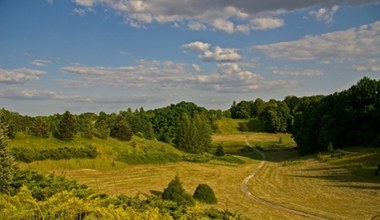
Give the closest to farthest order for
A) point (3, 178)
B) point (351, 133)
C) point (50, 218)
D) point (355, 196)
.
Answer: point (50, 218)
point (3, 178)
point (355, 196)
point (351, 133)

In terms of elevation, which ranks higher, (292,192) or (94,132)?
(94,132)

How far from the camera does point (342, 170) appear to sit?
4566 centimetres

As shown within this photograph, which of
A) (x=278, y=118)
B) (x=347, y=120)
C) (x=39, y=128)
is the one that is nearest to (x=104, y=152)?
(x=39, y=128)

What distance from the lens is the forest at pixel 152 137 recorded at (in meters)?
8.68

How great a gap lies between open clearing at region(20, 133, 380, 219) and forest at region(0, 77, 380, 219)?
2824 millimetres

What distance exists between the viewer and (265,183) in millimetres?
41219

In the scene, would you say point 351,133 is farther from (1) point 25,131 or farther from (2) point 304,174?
(1) point 25,131

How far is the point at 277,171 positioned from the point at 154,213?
46.2 m

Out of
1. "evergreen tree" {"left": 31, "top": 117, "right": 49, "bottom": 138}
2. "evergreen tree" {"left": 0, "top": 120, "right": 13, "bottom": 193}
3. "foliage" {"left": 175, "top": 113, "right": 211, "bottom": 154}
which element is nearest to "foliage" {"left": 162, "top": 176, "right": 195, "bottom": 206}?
"evergreen tree" {"left": 0, "top": 120, "right": 13, "bottom": 193}

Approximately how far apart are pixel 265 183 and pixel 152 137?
3793cm

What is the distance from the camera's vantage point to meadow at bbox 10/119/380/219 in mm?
29125

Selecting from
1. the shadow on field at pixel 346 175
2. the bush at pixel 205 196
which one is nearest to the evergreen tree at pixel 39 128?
the bush at pixel 205 196

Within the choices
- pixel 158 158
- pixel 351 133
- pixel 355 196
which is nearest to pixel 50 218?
pixel 355 196

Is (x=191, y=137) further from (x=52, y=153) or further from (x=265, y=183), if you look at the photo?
(x=52, y=153)
